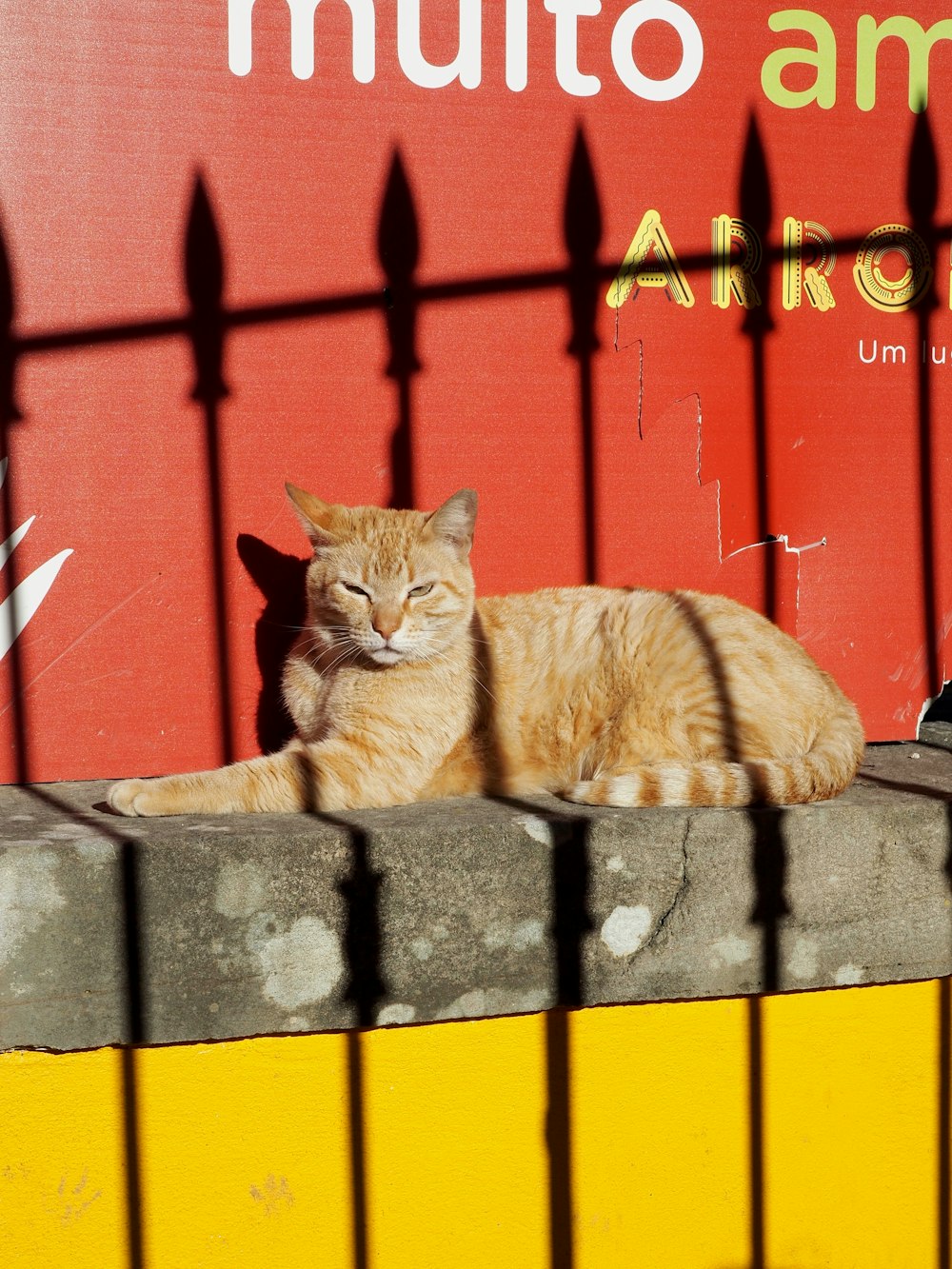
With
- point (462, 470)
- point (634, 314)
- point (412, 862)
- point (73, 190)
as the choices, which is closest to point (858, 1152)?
point (412, 862)

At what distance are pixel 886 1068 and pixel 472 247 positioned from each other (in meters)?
2.28

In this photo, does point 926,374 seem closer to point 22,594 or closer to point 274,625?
point 274,625

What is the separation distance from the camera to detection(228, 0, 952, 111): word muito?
9.43ft

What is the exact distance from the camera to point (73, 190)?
2.80 metres

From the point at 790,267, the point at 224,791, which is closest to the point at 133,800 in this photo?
the point at 224,791

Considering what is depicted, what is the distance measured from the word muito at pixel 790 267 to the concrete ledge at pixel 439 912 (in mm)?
1520

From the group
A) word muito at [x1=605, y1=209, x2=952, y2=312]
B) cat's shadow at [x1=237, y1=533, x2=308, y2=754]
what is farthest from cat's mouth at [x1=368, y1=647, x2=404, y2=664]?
word muito at [x1=605, y1=209, x2=952, y2=312]

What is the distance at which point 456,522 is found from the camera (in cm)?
282

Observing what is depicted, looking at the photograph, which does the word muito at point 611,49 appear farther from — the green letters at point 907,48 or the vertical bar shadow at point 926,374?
the vertical bar shadow at point 926,374

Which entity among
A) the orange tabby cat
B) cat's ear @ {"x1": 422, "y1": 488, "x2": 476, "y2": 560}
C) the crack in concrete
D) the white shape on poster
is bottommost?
the crack in concrete

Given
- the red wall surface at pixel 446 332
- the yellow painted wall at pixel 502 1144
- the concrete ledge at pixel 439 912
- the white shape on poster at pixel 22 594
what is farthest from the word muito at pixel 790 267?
the yellow painted wall at pixel 502 1144

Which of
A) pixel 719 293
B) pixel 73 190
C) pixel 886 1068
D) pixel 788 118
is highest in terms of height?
pixel 788 118

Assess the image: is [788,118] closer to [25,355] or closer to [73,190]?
[73,190]

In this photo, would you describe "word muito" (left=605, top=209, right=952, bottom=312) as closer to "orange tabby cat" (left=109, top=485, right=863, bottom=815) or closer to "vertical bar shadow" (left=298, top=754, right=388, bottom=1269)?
"orange tabby cat" (left=109, top=485, right=863, bottom=815)
